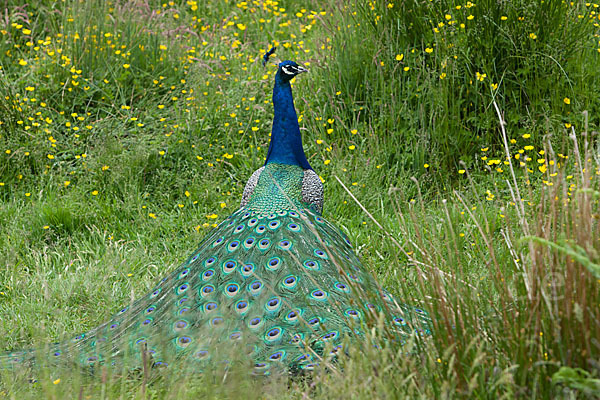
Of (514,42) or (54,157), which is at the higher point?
(514,42)

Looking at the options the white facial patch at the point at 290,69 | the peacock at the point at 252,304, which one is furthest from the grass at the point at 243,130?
the white facial patch at the point at 290,69

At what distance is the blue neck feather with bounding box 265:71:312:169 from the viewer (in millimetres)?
4461

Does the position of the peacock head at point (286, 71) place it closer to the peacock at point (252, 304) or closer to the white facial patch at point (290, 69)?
the white facial patch at point (290, 69)

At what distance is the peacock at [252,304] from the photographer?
3.15m

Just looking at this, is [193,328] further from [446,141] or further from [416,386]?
[446,141]

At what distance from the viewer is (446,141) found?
5570mm

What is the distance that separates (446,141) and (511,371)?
339cm

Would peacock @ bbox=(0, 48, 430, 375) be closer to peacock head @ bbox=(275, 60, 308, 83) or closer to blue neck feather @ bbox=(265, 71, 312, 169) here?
blue neck feather @ bbox=(265, 71, 312, 169)

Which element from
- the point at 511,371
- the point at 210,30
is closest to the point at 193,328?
the point at 511,371

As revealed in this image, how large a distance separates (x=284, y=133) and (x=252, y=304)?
4.55ft

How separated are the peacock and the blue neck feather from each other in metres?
0.43

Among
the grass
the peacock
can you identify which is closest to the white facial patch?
the peacock

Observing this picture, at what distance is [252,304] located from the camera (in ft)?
11.1

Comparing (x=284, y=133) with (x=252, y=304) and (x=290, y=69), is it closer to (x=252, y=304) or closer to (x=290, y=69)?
(x=290, y=69)
